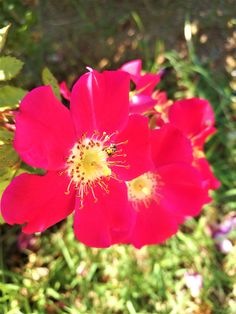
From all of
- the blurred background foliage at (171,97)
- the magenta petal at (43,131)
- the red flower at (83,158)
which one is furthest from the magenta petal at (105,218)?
the blurred background foliage at (171,97)

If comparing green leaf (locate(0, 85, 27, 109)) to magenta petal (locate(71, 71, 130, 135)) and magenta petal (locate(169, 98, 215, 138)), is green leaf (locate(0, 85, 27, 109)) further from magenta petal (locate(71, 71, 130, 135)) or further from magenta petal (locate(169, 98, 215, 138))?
magenta petal (locate(169, 98, 215, 138))

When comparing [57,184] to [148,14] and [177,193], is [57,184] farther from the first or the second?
[148,14]

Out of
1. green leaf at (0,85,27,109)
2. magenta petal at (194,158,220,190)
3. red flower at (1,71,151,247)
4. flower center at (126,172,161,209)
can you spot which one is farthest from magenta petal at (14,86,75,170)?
magenta petal at (194,158,220,190)

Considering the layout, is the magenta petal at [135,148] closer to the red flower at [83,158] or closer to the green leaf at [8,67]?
the red flower at [83,158]

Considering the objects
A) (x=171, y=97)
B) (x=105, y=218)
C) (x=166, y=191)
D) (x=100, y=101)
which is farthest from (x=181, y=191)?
(x=171, y=97)

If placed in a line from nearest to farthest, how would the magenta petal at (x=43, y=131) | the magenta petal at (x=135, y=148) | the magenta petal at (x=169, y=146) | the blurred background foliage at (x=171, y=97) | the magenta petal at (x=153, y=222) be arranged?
1. the magenta petal at (x=43, y=131)
2. the magenta petal at (x=135, y=148)
3. the magenta petal at (x=169, y=146)
4. the magenta petal at (x=153, y=222)
5. the blurred background foliage at (x=171, y=97)

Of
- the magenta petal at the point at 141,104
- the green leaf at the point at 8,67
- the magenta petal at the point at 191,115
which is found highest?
the green leaf at the point at 8,67

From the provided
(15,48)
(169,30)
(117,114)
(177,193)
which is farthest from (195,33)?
(117,114)

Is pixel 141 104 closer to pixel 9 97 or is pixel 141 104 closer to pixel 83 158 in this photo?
pixel 83 158
